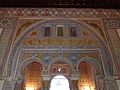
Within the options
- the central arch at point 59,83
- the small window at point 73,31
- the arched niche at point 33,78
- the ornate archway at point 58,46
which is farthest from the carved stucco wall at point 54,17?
the central arch at point 59,83

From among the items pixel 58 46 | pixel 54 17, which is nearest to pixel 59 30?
pixel 54 17

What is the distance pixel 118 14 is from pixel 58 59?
294cm

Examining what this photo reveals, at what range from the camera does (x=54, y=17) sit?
7.79 m

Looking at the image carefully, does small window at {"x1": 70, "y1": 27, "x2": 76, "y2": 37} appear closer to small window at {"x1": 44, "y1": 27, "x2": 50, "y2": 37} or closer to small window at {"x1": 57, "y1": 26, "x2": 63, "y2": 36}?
small window at {"x1": 57, "y1": 26, "x2": 63, "y2": 36}

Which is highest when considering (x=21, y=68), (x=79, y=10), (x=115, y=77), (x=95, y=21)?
(x=79, y=10)
